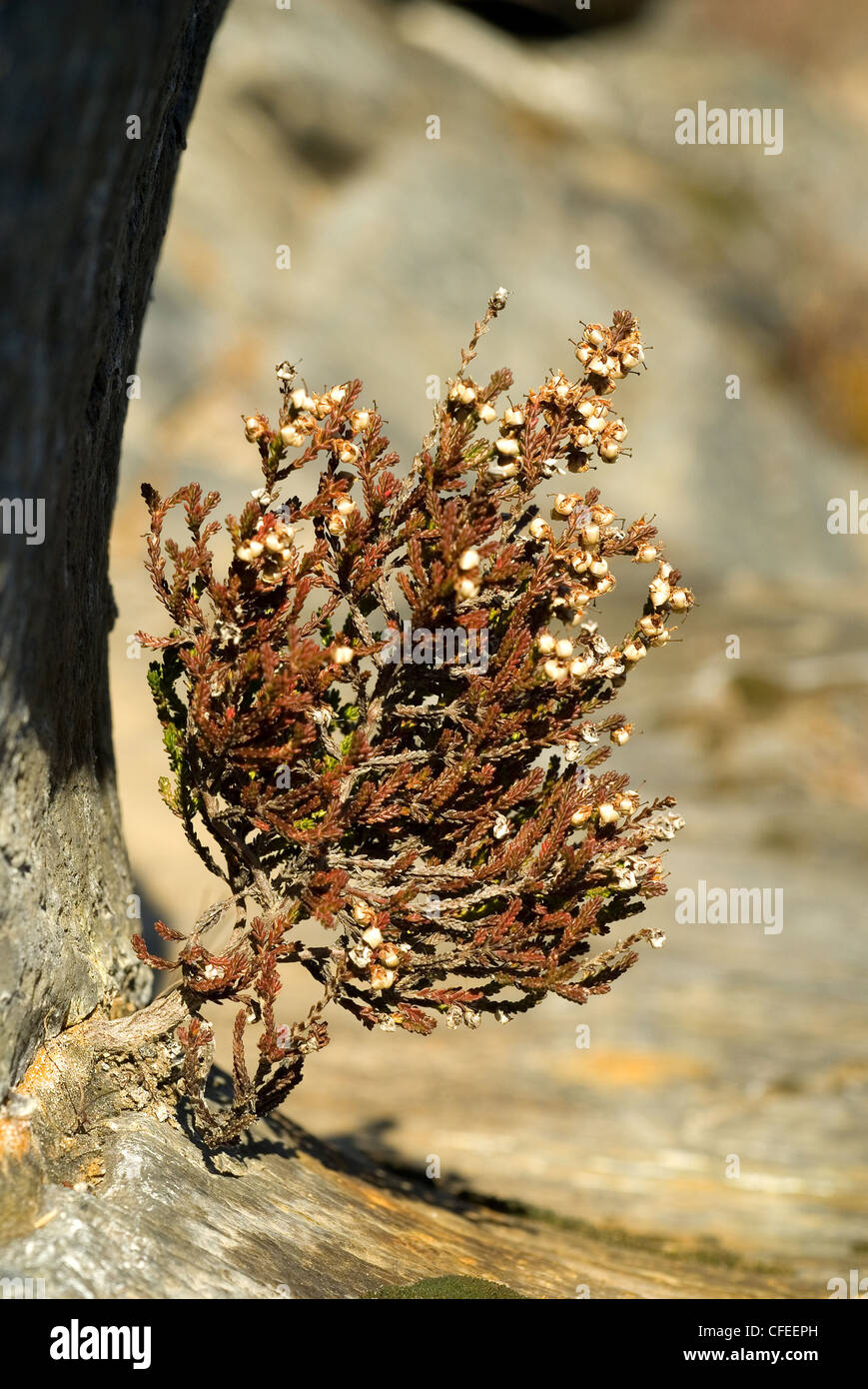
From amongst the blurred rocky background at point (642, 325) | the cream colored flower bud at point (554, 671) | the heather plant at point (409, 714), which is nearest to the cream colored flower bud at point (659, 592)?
the heather plant at point (409, 714)

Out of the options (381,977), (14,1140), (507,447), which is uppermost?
(507,447)

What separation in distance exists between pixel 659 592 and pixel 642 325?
89.7ft

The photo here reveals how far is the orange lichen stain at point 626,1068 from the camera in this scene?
11.8m

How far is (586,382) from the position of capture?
5816 millimetres

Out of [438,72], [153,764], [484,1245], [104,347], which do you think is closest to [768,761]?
[153,764]

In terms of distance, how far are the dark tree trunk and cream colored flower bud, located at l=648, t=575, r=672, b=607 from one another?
9.73 ft

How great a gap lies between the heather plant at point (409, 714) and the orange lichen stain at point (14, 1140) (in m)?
0.89

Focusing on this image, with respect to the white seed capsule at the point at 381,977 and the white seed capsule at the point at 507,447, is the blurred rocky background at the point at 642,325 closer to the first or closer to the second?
the white seed capsule at the point at 381,977

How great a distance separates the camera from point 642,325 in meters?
31.2

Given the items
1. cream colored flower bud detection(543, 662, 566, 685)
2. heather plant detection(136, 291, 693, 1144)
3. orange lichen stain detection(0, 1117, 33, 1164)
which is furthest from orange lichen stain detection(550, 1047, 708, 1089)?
orange lichen stain detection(0, 1117, 33, 1164)

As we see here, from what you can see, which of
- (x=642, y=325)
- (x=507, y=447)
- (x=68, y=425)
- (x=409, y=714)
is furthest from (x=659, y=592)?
(x=642, y=325)

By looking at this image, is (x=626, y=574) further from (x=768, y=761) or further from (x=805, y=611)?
(x=768, y=761)

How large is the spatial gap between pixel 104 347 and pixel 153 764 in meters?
14.3

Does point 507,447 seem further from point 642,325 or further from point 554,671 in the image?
point 642,325
